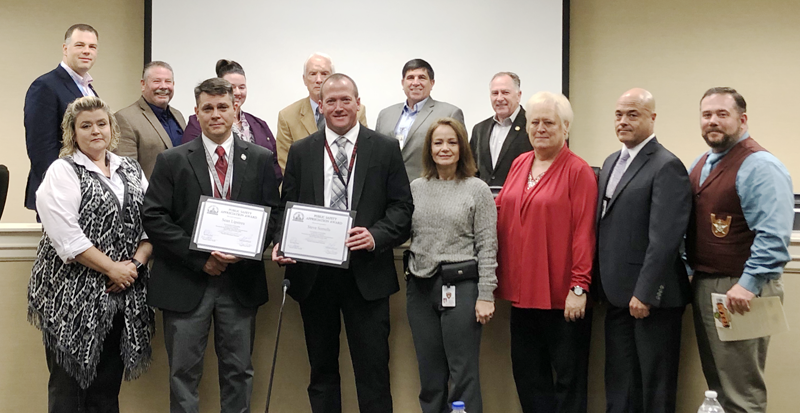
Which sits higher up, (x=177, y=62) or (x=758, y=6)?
(x=758, y=6)

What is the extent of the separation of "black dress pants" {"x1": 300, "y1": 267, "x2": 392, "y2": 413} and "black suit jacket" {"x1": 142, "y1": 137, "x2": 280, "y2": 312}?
0.27 metres

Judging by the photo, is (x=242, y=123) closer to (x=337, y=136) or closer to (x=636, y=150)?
(x=337, y=136)

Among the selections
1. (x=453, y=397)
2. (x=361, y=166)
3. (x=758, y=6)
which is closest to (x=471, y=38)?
(x=758, y=6)

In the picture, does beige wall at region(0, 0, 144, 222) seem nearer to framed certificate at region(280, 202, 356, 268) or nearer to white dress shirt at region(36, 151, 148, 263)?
white dress shirt at region(36, 151, 148, 263)

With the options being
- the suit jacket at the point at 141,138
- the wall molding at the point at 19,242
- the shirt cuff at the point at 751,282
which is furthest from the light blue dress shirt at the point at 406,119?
the shirt cuff at the point at 751,282

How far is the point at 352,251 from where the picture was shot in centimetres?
283

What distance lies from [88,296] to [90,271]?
0.11m

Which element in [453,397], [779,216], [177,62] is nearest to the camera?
[779,216]

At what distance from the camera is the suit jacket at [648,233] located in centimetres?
271

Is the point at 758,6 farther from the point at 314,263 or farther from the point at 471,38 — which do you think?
the point at 314,263

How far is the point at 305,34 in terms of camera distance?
5.70m

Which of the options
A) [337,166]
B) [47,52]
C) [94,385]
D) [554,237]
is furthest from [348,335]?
[47,52]

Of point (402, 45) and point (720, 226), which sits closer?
point (720, 226)

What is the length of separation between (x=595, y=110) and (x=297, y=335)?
3703 mm
